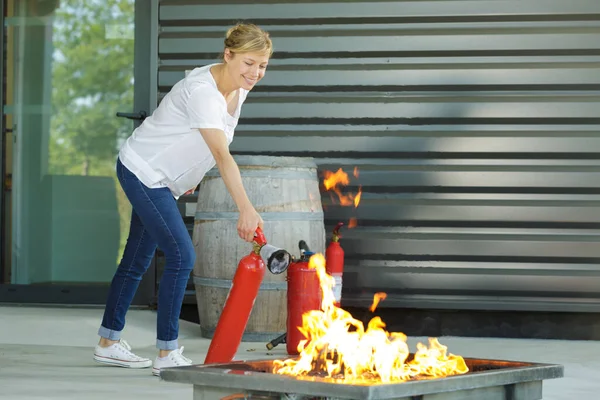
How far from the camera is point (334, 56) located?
635cm

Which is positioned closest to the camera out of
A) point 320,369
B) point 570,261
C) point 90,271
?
point 320,369

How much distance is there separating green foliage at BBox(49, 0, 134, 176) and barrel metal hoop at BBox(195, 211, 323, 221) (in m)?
1.49

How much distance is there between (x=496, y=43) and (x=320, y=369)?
11.5 feet

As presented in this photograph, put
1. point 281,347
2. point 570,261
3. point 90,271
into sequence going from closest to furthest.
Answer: point 281,347, point 570,261, point 90,271

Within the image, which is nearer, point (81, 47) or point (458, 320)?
point (458, 320)

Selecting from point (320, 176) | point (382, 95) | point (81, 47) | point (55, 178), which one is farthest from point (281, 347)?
point (81, 47)

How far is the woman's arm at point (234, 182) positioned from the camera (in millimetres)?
3639

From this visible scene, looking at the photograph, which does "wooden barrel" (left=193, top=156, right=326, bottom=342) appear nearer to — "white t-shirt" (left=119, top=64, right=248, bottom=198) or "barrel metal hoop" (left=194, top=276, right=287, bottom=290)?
"barrel metal hoop" (left=194, top=276, right=287, bottom=290)

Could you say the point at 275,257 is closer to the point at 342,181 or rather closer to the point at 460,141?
the point at 342,181

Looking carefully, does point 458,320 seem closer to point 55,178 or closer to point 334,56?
point 334,56

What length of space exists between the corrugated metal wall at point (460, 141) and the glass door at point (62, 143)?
51.0 inches

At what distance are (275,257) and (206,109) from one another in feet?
2.03

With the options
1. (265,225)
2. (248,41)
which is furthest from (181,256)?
(265,225)

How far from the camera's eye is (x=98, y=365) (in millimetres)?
4766
